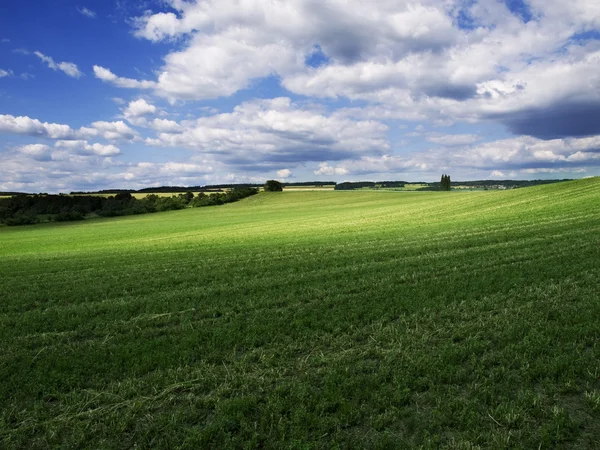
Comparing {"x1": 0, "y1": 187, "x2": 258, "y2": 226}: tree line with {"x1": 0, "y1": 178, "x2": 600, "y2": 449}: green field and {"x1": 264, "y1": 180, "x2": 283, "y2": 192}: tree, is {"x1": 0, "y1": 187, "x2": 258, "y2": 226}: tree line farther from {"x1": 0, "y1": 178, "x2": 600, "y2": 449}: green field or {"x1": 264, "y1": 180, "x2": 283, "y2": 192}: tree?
{"x1": 0, "y1": 178, "x2": 600, "y2": 449}: green field

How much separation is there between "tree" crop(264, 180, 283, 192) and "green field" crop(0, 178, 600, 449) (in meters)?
105

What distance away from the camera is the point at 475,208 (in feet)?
145

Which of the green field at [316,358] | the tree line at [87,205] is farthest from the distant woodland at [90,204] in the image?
the green field at [316,358]

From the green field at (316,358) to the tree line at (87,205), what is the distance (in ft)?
269

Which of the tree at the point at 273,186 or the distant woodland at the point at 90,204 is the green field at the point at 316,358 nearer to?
the distant woodland at the point at 90,204

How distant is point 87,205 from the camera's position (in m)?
95.7

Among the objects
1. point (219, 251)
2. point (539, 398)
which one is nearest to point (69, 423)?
point (539, 398)

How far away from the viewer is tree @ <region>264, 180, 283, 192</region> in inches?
4722

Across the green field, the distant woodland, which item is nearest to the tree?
the distant woodland

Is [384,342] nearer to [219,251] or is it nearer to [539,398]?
[539,398]

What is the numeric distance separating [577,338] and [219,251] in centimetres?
1883

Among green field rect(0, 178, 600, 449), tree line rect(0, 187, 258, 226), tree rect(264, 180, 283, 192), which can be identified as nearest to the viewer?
green field rect(0, 178, 600, 449)

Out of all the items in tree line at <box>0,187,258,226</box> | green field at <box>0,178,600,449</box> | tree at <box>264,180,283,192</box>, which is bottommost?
green field at <box>0,178,600,449</box>

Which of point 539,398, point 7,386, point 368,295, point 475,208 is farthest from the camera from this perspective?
point 475,208
